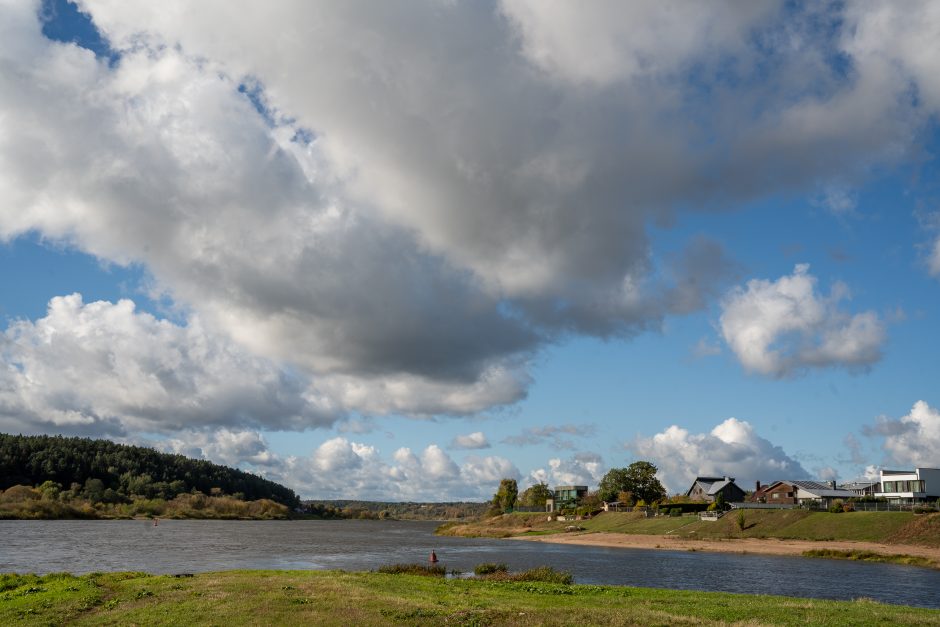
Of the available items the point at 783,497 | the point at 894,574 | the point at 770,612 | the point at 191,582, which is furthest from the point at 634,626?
the point at 783,497

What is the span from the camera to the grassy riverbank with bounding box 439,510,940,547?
101m

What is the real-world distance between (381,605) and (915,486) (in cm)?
16285

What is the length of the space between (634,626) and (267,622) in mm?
15641

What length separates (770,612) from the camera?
34.3 metres

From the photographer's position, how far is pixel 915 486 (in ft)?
517


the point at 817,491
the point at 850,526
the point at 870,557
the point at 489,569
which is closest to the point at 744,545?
the point at 850,526

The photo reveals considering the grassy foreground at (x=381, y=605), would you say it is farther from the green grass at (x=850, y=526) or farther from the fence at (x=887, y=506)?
the fence at (x=887, y=506)

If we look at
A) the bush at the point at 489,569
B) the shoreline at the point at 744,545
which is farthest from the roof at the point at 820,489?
the bush at the point at 489,569

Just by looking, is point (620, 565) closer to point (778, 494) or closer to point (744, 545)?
point (744, 545)

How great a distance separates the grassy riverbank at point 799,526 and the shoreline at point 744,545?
2.59 m

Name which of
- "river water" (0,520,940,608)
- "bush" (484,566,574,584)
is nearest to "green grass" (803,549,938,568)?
"river water" (0,520,940,608)

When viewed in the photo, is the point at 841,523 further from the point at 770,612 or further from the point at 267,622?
the point at 267,622

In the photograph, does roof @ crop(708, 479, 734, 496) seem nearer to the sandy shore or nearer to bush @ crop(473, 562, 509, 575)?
the sandy shore

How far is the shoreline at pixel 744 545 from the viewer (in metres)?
93.4
